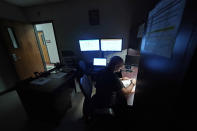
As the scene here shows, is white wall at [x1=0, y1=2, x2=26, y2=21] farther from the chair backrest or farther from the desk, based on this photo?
the chair backrest

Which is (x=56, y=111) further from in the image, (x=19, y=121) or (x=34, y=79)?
(x=19, y=121)

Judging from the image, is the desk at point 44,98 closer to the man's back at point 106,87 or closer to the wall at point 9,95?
the wall at point 9,95

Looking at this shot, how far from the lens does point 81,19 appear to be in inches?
101

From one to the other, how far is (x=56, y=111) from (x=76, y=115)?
0.44m

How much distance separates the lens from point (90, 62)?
2.86m

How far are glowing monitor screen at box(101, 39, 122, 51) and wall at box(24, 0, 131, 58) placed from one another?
28 centimetres

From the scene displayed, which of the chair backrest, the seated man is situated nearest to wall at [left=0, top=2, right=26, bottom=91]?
the chair backrest

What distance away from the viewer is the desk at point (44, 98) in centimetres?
125

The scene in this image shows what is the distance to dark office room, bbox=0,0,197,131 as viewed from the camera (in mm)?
318

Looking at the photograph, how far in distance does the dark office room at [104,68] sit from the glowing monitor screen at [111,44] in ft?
0.09

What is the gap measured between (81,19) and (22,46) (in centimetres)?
208

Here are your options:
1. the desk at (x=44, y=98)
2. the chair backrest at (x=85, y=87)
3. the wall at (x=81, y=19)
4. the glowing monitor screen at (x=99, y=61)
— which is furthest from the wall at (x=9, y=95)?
the glowing monitor screen at (x=99, y=61)

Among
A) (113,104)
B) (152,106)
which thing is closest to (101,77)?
(113,104)

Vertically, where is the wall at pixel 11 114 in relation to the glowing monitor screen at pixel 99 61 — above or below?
below
